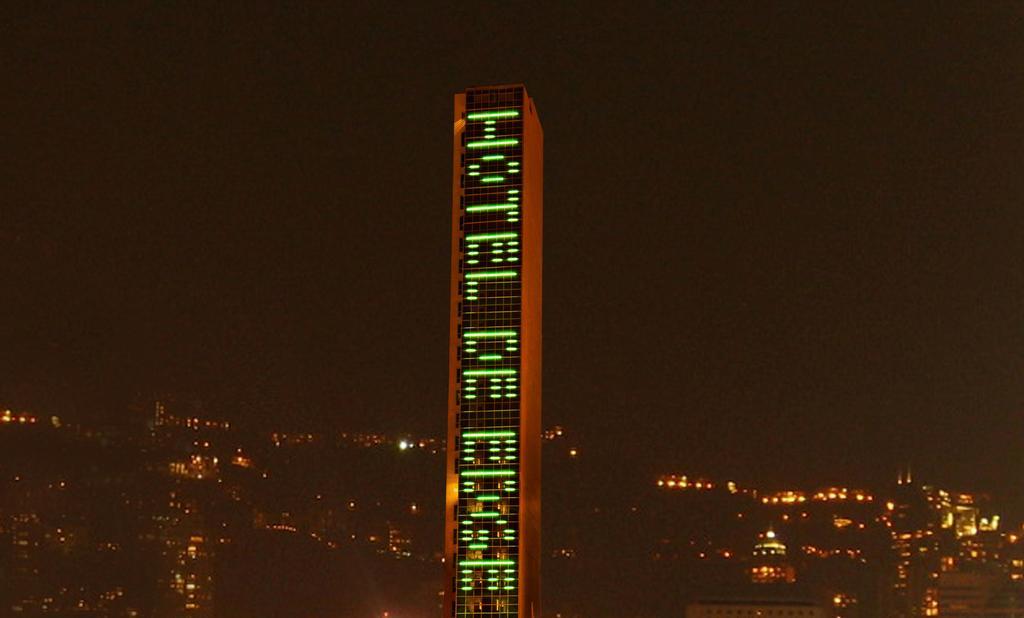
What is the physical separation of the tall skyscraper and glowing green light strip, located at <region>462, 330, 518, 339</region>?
21 millimetres

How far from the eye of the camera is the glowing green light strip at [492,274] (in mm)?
19656

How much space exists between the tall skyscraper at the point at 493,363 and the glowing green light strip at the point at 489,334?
0.02 metres

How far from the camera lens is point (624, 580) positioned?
4819 cm

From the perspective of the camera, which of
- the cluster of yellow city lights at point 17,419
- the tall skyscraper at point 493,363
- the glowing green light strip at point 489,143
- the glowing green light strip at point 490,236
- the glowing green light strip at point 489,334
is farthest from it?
the cluster of yellow city lights at point 17,419

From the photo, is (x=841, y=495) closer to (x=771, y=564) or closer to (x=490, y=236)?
(x=771, y=564)

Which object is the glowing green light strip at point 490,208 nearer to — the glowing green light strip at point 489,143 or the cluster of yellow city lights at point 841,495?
the glowing green light strip at point 489,143

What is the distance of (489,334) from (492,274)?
92cm

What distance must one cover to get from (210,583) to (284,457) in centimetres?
904

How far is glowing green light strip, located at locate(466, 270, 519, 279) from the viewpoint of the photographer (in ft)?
64.5

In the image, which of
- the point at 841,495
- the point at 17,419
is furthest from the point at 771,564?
the point at 17,419

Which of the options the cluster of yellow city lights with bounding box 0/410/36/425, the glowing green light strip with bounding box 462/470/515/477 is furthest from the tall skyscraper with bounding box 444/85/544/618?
the cluster of yellow city lights with bounding box 0/410/36/425

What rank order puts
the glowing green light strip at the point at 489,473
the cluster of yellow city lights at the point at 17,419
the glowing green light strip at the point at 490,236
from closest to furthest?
the glowing green light strip at the point at 489,473 < the glowing green light strip at the point at 490,236 < the cluster of yellow city lights at the point at 17,419

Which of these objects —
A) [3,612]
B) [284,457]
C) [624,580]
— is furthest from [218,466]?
[624,580]

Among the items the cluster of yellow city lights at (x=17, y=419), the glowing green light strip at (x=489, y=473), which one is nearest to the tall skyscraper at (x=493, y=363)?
the glowing green light strip at (x=489, y=473)
